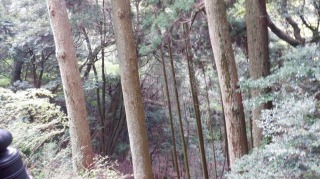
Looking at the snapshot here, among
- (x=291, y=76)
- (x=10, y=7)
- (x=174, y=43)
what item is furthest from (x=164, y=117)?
(x=291, y=76)

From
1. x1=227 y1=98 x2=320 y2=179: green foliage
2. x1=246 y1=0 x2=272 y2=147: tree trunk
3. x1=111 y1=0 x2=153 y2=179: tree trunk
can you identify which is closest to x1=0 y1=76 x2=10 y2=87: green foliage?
Result: x1=111 y1=0 x2=153 y2=179: tree trunk

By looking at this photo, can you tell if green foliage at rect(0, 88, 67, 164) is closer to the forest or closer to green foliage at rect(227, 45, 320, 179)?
the forest

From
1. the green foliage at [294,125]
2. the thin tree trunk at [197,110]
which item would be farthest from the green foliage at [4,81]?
the green foliage at [294,125]

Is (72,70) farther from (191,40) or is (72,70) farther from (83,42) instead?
(83,42)

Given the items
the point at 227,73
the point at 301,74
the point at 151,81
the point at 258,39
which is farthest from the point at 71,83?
the point at 151,81

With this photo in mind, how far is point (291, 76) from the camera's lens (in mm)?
2949

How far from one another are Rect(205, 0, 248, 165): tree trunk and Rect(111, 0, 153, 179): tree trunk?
Result: 4.07 feet

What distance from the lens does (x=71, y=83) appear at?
15.6 feet

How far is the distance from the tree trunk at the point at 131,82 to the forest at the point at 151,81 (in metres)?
0.02

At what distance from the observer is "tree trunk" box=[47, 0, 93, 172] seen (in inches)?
183

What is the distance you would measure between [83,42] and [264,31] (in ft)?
19.1

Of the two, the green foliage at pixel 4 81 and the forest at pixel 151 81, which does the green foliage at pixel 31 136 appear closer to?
the forest at pixel 151 81

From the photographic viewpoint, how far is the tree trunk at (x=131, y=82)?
14.9 ft

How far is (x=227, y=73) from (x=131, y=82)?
4.77 feet
